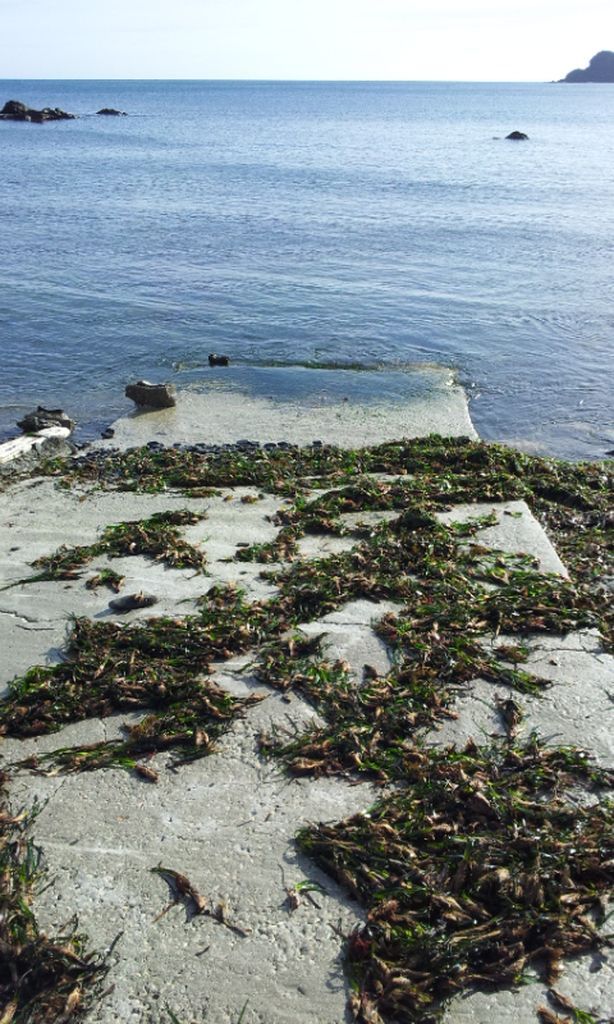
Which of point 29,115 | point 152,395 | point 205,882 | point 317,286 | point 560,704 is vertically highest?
point 29,115

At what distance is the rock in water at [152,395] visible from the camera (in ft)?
45.2

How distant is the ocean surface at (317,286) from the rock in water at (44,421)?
975 millimetres

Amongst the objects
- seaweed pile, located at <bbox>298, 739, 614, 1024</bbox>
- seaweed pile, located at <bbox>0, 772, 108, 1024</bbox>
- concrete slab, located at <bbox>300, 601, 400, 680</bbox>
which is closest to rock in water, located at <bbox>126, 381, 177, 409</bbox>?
concrete slab, located at <bbox>300, 601, 400, 680</bbox>

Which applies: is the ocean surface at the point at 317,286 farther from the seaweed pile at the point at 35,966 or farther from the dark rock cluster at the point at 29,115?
the dark rock cluster at the point at 29,115

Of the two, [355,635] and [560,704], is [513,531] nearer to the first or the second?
[355,635]

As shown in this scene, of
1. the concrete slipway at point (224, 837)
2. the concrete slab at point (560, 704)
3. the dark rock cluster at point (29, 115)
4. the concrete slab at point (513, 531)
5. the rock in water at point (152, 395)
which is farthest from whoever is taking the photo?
the dark rock cluster at point (29, 115)

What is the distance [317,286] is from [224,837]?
1804 centimetres

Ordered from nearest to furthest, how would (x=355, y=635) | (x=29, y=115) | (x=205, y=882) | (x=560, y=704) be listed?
1. (x=205, y=882)
2. (x=560, y=704)
3. (x=355, y=635)
4. (x=29, y=115)

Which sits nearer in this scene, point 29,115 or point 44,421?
point 44,421

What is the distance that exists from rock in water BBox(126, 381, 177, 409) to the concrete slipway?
6.72 meters

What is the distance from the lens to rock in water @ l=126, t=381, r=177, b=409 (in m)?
13.8

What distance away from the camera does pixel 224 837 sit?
4.68 m

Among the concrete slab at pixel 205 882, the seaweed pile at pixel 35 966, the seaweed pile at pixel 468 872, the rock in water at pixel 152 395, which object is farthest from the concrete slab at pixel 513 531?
the rock in water at pixel 152 395

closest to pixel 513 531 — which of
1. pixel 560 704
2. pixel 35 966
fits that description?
pixel 560 704
